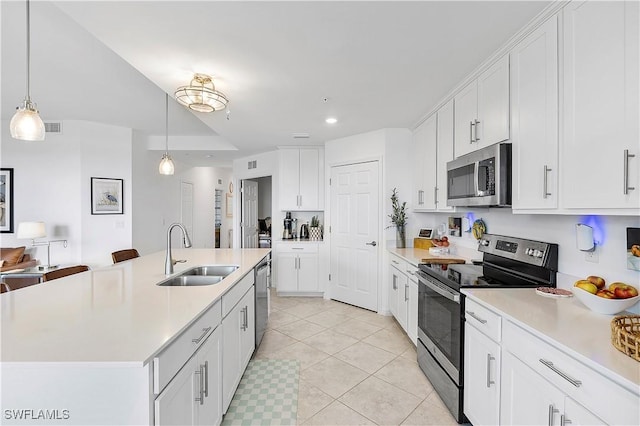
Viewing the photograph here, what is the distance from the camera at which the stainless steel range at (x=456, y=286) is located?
1841 millimetres

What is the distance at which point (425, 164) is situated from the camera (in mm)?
3332

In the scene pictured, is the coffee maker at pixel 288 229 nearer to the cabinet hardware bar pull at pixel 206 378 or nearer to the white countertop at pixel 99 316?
the white countertop at pixel 99 316

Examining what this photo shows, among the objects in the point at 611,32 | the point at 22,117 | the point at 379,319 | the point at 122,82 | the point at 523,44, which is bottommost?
the point at 379,319

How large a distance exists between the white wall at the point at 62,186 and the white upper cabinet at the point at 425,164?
4.66 meters

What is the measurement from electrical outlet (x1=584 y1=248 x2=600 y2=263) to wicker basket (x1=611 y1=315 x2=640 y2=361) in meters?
0.61

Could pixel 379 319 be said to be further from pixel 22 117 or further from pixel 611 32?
pixel 22 117

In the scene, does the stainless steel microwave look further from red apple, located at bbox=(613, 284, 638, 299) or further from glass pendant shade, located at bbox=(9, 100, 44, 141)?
glass pendant shade, located at bbox=(9, 100, 44, 141)

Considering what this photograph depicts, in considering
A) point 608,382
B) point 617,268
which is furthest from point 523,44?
point 608,382

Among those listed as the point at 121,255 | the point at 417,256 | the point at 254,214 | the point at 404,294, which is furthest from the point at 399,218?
the point at 254,214

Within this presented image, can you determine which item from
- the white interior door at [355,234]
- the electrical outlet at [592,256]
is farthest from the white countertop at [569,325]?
the white interior door at [355,234]

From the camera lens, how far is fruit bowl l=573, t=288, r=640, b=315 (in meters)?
1.31

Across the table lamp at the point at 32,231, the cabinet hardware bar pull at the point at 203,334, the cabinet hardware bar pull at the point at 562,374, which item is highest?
the table lamp at the point at 32,231

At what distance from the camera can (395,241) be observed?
12.7ft

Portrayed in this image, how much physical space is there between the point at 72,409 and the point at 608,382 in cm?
179
